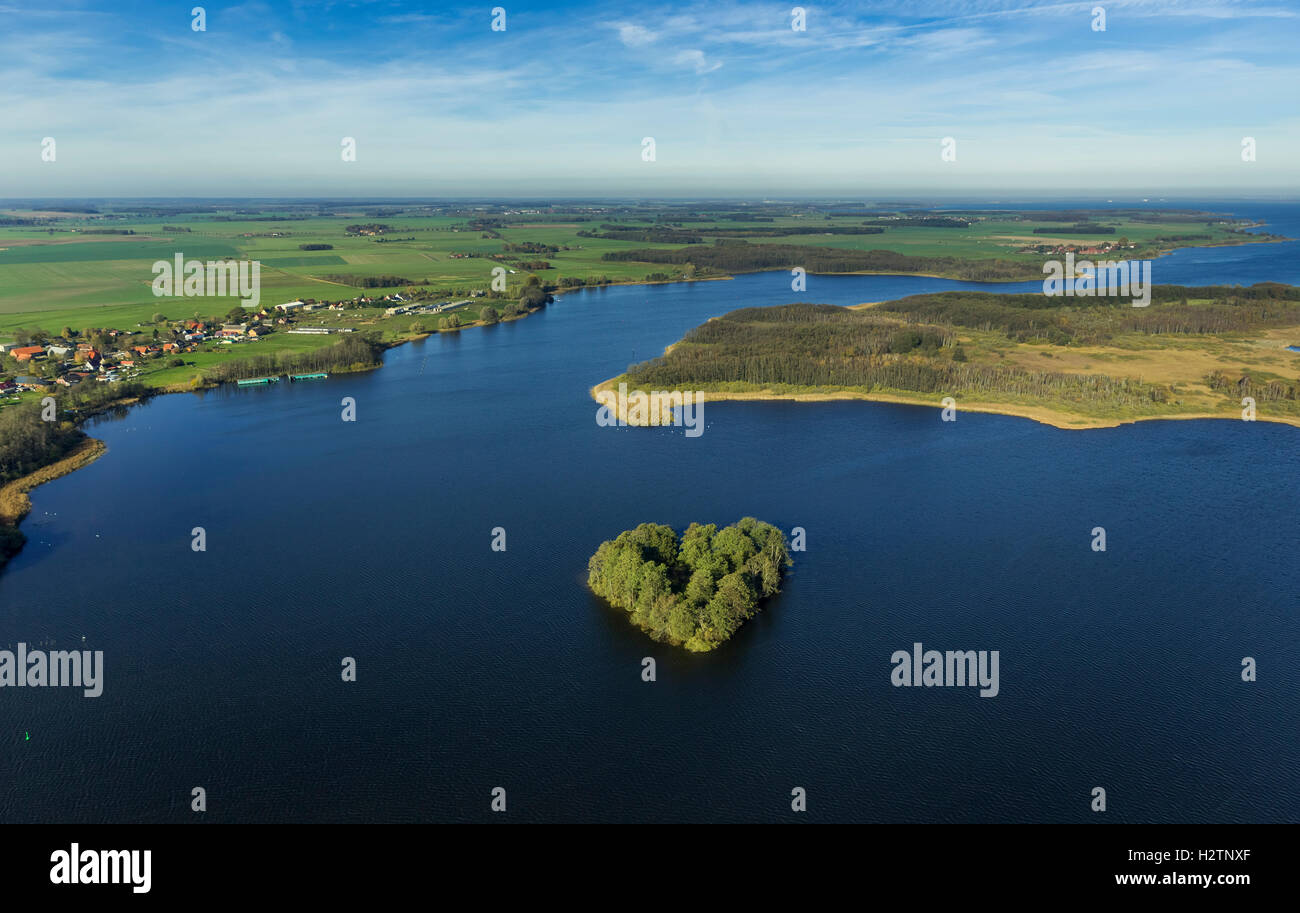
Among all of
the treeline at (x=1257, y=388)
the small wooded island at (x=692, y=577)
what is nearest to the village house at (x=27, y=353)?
the small wooded island at (x=692, y=577)

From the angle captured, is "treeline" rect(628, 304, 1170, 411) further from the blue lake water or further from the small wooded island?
the small wooded island

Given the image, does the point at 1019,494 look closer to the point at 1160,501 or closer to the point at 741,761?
the point at 1160,501

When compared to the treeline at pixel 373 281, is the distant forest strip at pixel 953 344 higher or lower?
lower

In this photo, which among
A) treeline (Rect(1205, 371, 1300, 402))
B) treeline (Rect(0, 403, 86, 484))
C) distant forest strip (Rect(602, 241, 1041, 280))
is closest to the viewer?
treeline (Rect(0, 403, 86, 484))

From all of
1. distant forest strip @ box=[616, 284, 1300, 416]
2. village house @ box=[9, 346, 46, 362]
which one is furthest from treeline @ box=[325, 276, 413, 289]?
distant forest strip @ box=[616, 284, 1300, 416]

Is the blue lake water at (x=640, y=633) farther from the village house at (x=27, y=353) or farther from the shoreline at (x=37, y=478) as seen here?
the village house at (x=27, y=353)

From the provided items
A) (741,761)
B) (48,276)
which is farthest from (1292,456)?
(48,276)
